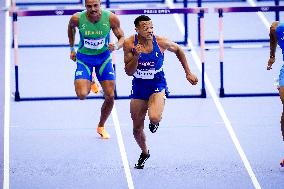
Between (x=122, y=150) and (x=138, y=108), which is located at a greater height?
(x=138, y=108)

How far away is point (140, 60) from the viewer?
12297 mm

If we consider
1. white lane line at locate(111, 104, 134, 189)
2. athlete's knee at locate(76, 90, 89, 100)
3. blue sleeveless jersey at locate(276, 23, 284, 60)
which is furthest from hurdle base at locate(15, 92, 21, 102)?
blue sleeveless jersey at locate(276, 23, 284, 60)

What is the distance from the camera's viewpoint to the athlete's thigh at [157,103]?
39.8ft

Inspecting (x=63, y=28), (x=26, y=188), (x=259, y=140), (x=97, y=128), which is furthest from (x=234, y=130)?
(x=63, y=28)

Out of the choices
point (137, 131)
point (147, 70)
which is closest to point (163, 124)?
point (137, 131)

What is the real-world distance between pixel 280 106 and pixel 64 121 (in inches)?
124

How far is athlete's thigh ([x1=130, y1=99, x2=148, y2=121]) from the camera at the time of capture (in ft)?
40.9

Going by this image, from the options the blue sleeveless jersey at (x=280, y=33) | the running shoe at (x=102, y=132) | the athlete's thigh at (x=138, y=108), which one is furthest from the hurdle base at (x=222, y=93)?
the athlete's thigh at (x=138, y=108)

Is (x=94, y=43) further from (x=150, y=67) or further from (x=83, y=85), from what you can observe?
(x=150, y=67)

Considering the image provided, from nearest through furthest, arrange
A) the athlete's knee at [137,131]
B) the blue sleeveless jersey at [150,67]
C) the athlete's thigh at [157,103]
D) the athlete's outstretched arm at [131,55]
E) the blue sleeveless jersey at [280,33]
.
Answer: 1. the athlete's outstretched arm at [131,55]
2. the athlete's thigh at [157,103]
3. the blue sleeveless jersey at [150,67]
4. the athlete's knee at [137,131]
5. the blue sleeveless jersey at [280,33]

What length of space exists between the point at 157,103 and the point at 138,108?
32 cm

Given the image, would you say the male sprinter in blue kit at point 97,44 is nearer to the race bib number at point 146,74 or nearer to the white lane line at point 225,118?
the race bib number at point 146,74

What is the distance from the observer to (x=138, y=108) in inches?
491

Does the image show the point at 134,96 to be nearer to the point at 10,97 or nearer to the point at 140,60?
the point at 140,60
